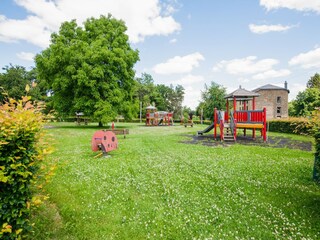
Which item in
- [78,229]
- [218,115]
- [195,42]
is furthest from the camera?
[195,42]

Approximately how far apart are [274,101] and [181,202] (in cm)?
5889

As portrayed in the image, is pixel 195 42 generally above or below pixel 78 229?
above

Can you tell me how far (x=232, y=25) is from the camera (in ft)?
67.6

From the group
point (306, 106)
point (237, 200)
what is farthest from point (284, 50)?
point (306, 106)

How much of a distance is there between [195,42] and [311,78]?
6831 cm

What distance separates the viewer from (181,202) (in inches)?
217

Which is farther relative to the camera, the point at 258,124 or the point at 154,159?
the point at 258,124

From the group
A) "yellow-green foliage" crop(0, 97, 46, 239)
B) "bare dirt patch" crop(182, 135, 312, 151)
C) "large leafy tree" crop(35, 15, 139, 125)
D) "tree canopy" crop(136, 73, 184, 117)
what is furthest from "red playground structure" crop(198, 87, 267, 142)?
"tree canopy" crop(136, 73, 184, 117)

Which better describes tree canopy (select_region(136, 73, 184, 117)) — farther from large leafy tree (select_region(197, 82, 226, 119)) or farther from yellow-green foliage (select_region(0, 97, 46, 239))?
yellow-green foliage (select_region(0, 97, 46, 239))

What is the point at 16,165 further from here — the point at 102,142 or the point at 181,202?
the point at 102,142

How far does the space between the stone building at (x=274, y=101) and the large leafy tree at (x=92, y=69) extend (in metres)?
38.6

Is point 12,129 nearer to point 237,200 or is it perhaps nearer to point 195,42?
point 237,200

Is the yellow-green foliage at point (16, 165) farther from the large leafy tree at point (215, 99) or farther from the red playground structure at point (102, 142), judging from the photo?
the large leafy tree at point (215, 99)

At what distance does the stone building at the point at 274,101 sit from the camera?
55219 mm
